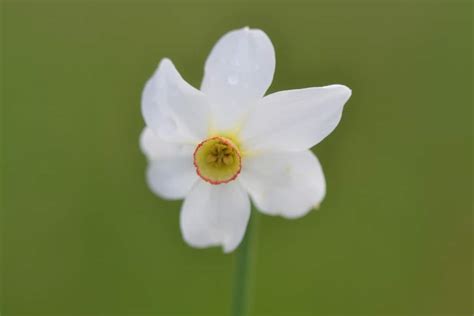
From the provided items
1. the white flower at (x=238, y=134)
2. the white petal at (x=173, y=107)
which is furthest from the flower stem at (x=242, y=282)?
the white petal at (x=173, y=107)

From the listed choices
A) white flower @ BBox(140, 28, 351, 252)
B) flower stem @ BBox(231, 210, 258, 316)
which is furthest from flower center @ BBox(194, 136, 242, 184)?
flower stem @ BBox(231, 210, 258, 316)

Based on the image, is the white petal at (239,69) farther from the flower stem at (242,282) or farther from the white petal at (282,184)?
the flower stem at (242,282)

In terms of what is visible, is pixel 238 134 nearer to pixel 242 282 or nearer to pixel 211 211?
pixel 211 211

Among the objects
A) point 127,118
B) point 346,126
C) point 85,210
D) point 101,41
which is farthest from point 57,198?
point 346,126

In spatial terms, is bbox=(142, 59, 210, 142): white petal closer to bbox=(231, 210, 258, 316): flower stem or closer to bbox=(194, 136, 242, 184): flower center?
bbox=(194, 136, 242, 184): flower center

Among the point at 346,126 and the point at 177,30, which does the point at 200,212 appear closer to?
the point at 346,126

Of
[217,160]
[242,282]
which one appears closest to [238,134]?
[217,160]
